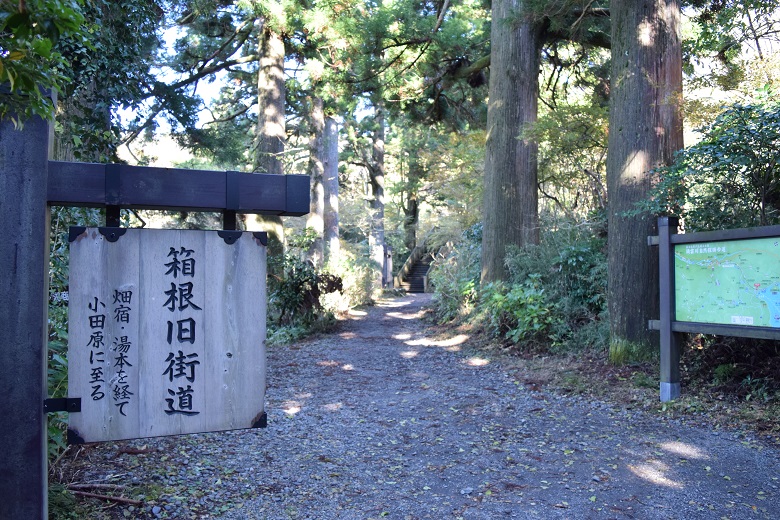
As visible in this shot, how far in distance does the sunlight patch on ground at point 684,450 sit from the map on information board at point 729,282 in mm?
1436

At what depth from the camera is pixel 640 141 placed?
7.66 meters

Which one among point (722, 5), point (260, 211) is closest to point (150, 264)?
point (260, 211)

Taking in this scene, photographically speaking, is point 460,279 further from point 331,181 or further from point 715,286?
point 331,181

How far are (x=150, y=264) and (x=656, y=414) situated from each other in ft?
16.5

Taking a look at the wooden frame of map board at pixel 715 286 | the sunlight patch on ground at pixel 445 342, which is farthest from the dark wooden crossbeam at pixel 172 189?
the sunlight patch on ground at pixel 445 342

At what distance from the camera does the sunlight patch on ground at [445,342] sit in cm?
1126

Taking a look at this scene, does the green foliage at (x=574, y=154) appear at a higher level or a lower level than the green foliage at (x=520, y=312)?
higher

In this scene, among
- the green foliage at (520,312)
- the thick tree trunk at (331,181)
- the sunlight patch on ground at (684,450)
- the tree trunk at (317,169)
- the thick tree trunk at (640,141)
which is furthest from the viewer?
the thick tree trunk at (331,181)

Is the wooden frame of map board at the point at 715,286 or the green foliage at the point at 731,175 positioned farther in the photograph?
the green foliage at the point at 731,175

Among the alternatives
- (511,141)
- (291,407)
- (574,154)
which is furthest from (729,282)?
(511,141)

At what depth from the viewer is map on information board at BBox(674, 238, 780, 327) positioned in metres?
5.56

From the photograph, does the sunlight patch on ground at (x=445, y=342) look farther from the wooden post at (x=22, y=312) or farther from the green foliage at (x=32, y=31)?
the green foliage at (x=32, y=31)

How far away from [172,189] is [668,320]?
211 inches

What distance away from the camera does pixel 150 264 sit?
10.8 feet
